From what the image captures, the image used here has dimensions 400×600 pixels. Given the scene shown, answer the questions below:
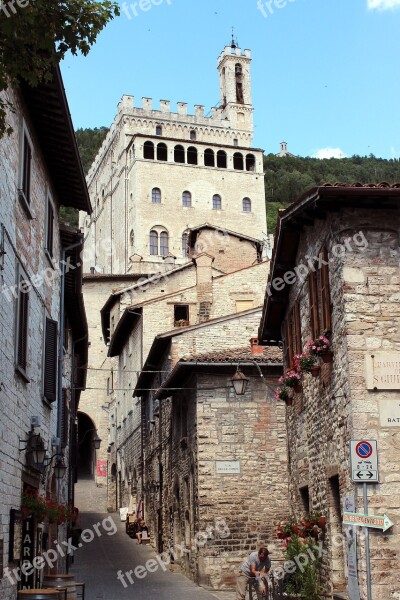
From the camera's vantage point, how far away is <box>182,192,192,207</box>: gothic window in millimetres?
70537

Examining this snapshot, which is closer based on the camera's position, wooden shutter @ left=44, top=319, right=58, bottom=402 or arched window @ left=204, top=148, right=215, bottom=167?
wooden shutter @ left=44, top=319, right=58, bottom=402

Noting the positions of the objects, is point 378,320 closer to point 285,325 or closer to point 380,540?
point 380,540

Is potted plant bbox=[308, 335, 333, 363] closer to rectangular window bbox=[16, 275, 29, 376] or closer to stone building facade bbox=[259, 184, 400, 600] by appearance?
stone building facade bbox=[259, 184, 400, 600]

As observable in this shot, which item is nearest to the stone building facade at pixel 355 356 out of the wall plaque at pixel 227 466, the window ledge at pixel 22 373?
the window ledge at pixel 22 373

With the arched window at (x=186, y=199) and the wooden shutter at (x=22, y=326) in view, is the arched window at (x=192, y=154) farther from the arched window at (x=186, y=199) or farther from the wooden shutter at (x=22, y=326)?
the wooden shutter at (x=22, y=326)

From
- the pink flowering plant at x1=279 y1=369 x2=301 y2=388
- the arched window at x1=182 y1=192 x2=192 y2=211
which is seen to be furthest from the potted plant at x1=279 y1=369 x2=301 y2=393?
the arched window at x1=182 y1=192 x2=192 y2=211

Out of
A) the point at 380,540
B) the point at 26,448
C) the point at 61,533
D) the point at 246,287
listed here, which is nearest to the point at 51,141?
the point at 26,448

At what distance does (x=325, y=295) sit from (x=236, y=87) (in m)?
74.9

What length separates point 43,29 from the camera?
6.50m

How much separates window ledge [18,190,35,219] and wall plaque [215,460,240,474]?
9.79 meters

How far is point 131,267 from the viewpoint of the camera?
62.6 m

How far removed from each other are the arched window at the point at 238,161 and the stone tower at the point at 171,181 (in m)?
0.09

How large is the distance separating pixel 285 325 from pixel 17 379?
602 centimetres

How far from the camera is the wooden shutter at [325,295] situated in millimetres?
11633
